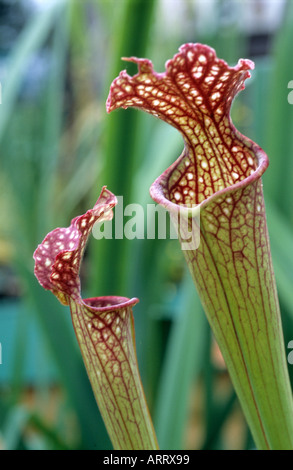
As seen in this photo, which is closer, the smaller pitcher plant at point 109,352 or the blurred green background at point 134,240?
the smaller pitcher plant at point 109,352

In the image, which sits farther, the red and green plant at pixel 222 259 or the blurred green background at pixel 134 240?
the blurred green background at pixel 134 240

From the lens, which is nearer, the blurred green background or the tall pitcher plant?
the tall pitcher plant

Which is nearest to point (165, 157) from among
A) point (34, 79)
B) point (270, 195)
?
point (270, 195)

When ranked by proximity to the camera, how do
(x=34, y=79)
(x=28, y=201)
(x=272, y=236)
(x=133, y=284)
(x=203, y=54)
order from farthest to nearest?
(x=34, y=79)
(x=28, y=201)
(x=133, y=284)
(x=272, y=236)
(x=203, y=54)

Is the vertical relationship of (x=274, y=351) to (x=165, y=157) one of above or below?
below

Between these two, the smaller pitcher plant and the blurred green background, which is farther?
the blurred green background

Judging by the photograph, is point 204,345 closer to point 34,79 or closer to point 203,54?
point 203,54

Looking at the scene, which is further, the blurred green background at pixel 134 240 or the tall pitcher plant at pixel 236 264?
the blurred green background at pixel 134 240

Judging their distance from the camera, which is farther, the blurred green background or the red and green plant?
the blurred green background
